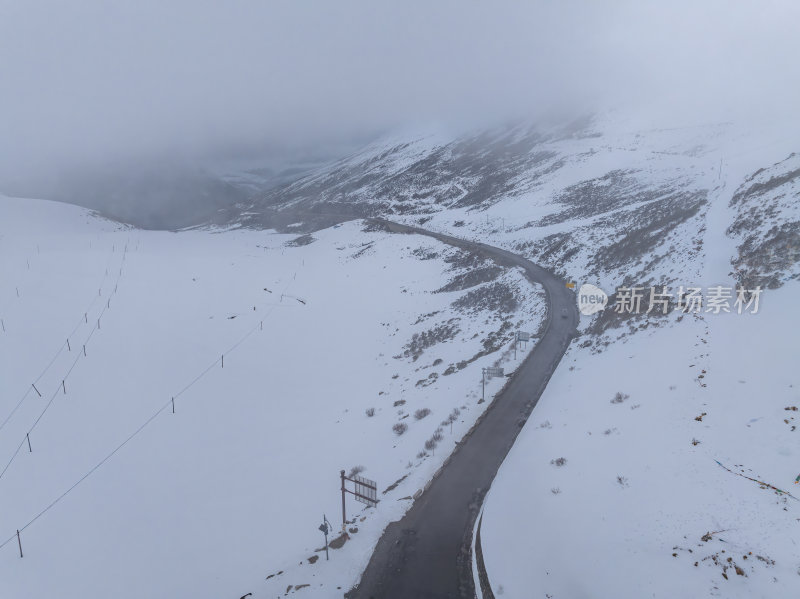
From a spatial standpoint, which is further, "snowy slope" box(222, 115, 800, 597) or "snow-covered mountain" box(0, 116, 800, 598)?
"snow-covered mountain" box(0, 116, 800, 598)

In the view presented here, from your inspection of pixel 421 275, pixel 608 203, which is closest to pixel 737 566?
pixel 421 275

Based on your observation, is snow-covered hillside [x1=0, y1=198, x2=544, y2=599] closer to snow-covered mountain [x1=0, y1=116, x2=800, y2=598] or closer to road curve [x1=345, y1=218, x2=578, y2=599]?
snow-covered mountain [x1=0, y1=116, x2=800, y2=598]

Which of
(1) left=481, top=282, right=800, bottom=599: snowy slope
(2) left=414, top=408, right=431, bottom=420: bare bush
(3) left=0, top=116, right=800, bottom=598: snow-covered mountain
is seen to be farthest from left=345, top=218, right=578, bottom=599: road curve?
(2) left=414, top=408, right=431, bottom=420: bare bush

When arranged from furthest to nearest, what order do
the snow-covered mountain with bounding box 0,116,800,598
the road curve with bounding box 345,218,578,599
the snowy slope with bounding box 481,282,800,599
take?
the road curve with bounding box 345,218,578,599
the snow-covered mountain with bounding box 0,116,800,598
the snowy slope with bounding box 481,282,800,599

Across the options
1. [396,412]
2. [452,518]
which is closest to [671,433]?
[452,518]

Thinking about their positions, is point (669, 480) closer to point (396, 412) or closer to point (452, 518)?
point (452, 518)

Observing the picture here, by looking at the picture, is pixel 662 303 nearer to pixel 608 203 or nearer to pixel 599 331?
pixel 599 331

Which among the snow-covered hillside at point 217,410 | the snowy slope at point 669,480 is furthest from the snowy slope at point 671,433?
the snow-covered hillside at point 217,410
